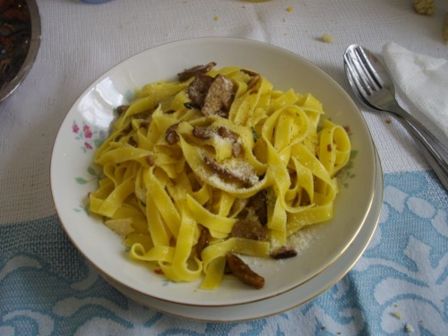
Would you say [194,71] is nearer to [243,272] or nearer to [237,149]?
[237,149]

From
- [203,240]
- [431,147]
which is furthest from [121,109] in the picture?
[431,147]

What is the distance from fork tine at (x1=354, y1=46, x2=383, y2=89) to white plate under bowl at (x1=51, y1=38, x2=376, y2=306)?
0.24 meters

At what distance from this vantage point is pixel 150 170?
3.66ft

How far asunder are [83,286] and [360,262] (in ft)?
2.03

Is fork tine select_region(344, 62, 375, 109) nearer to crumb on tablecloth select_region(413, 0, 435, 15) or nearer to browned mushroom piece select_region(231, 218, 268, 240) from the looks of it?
crumb on tablecloth select_region(413, 0, 435, 15)

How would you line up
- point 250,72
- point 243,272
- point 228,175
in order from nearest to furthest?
point 243,272, point 228,175, point 250,72

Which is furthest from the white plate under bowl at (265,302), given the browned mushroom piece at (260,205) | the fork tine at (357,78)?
the fork tine at (357,78)

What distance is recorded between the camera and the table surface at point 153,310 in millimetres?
1055

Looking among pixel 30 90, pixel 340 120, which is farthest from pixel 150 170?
pixel 30 90

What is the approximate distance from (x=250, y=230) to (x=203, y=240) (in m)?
0.10

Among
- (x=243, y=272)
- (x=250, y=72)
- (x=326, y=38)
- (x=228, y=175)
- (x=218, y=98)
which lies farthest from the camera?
(x=326, y=38)

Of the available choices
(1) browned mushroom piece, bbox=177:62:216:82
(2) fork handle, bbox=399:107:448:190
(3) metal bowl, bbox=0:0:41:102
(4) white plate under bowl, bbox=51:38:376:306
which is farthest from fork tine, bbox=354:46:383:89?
(3) metal bowl, bbox=0:0:41:102

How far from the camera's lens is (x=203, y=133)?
1127 millimetres

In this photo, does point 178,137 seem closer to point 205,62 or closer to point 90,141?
point 90,141
